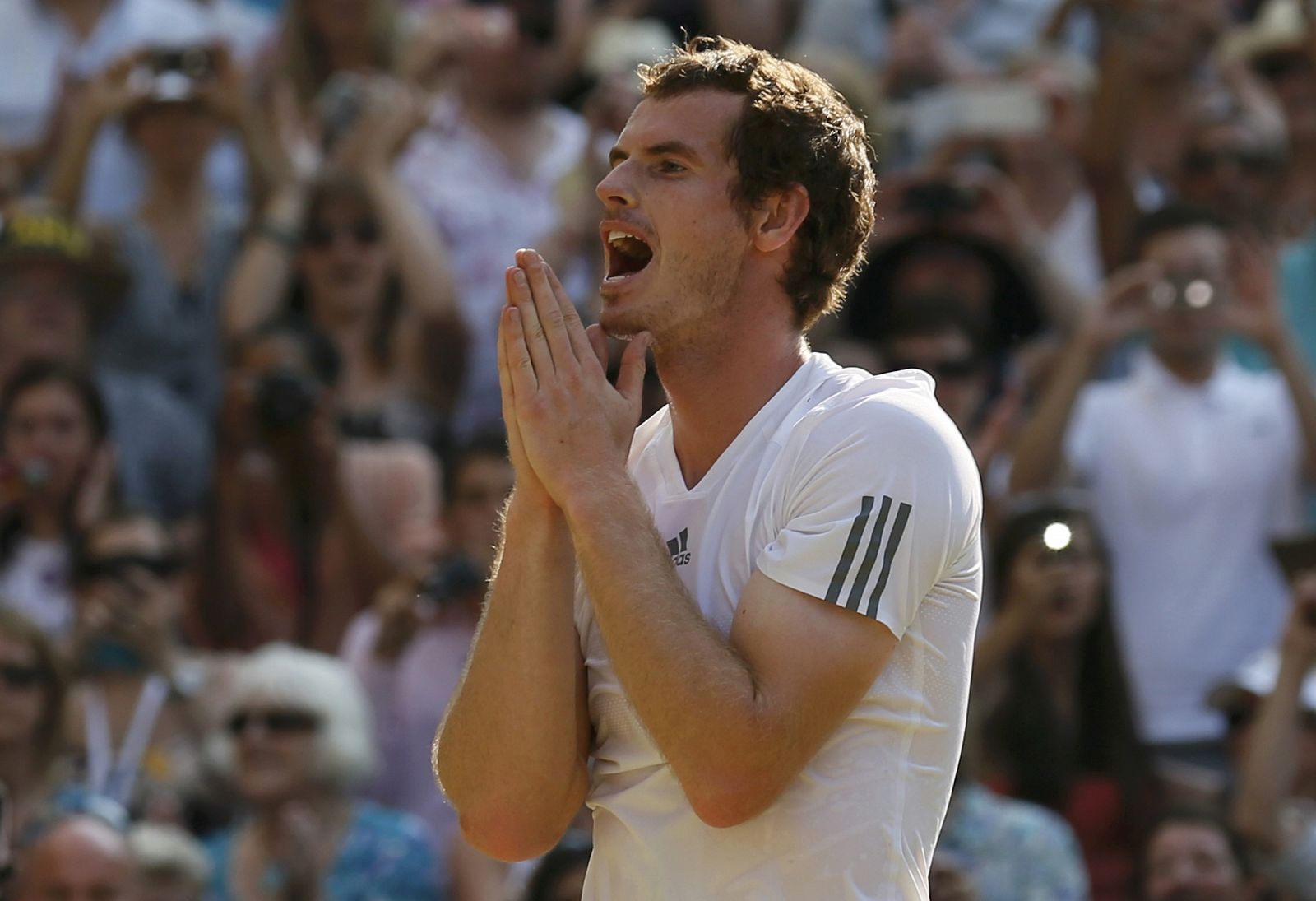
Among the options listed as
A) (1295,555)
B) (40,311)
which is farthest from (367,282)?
(1295,555)

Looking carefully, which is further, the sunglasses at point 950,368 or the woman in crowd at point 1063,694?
the sunglasses at point 950,368

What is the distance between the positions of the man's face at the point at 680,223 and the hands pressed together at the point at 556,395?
64mm

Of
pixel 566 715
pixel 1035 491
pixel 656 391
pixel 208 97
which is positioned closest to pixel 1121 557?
pixel 1035 491

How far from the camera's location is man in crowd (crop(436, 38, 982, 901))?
9.72ft

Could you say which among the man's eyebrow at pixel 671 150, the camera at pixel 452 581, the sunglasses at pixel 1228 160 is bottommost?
the camera at pixel 452 581

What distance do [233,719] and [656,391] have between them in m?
1.72

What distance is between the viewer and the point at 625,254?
11.1 ft

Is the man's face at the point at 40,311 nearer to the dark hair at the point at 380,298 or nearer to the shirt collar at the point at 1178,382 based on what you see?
Answer: the dark hair at the point at 380,298

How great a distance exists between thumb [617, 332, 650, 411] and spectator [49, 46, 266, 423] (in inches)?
209

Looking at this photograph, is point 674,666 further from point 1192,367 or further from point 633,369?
point 1192,367

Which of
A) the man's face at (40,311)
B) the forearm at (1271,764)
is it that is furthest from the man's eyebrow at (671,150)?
the man's face at (40,311)

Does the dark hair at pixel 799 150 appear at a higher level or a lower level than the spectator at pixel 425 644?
higher

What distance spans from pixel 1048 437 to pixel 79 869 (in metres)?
3.49

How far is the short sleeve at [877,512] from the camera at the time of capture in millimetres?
2980
